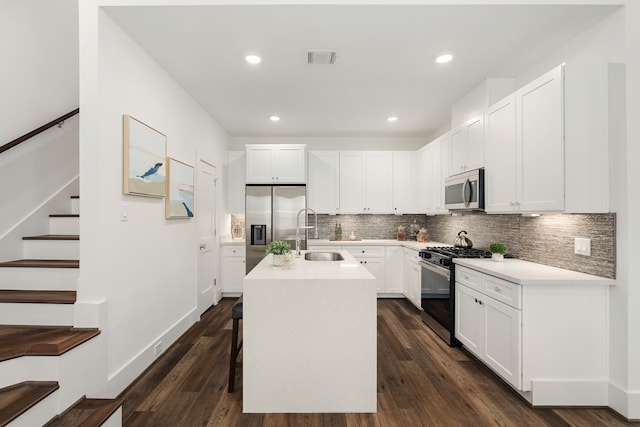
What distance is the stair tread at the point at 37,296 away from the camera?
2117 mm

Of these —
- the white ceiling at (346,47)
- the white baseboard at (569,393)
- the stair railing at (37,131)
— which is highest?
the white ceiling at (346,47)

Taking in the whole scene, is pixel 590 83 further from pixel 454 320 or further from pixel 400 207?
pixel 400 207

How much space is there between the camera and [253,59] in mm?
2795

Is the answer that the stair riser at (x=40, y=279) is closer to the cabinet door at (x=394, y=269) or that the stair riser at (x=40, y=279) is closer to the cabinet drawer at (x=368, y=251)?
the cabinet drawer at (x=368, y=251)

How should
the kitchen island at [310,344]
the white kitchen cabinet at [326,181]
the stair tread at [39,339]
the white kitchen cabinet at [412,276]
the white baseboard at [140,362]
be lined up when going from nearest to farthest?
the stair tread at [39,339]
the kitchen island at [310,344]
the white baseboard at [140,362]
the white kitchen cabinet at [412,276]
the white kitchen cabinet at [326,181]

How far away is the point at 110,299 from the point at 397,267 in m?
3.85

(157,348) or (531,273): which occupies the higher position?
(531,273)

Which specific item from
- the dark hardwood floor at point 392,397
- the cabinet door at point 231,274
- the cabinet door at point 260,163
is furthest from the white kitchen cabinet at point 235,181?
the dark hardwood floor at point 392,397

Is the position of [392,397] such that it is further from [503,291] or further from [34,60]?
[34,60]

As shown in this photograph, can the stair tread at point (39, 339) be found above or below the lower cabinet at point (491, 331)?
above

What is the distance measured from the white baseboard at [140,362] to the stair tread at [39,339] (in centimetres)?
44

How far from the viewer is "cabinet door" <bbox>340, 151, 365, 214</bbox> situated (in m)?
5.29

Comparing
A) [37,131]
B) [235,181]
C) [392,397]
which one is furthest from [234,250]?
[392,397]

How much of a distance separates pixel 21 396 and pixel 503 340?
304 cm
